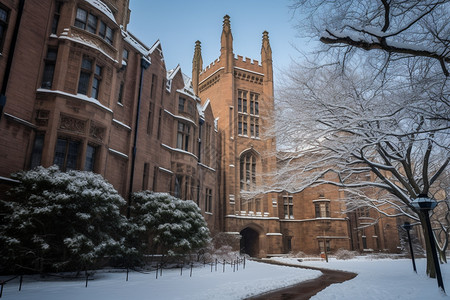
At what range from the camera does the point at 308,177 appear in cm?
1464

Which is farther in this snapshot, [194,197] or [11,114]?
[194,197]

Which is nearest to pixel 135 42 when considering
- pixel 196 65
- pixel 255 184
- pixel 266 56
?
pixel 255 184

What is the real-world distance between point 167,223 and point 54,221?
5.78 metres

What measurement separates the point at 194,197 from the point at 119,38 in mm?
12641

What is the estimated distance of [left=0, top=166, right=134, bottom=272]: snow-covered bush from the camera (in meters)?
9.58

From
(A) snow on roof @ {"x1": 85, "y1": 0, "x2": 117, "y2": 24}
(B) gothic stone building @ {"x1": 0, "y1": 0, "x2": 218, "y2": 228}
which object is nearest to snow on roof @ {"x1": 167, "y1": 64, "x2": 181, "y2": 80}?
(B) gothic stone building @ {"x1": 0, "y1": 0, "x2": 218, "y2": 228}

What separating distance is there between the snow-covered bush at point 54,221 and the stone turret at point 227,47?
94.2 feet

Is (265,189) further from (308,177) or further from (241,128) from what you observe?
(241,128)

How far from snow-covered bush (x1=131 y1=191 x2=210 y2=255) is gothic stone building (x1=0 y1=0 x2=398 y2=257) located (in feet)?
5.58

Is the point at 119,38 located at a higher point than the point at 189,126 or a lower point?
higher

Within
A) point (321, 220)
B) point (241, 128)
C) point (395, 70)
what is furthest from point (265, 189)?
point (321, 220)

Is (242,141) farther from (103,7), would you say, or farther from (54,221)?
(54,221)

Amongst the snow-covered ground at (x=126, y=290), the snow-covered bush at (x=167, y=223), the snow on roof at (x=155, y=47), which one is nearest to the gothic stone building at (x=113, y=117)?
the snow on roof at (x=155, y=47)

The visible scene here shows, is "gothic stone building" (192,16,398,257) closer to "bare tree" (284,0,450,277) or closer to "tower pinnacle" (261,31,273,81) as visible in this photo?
"tower pinnacle" (261,31,273,81)
